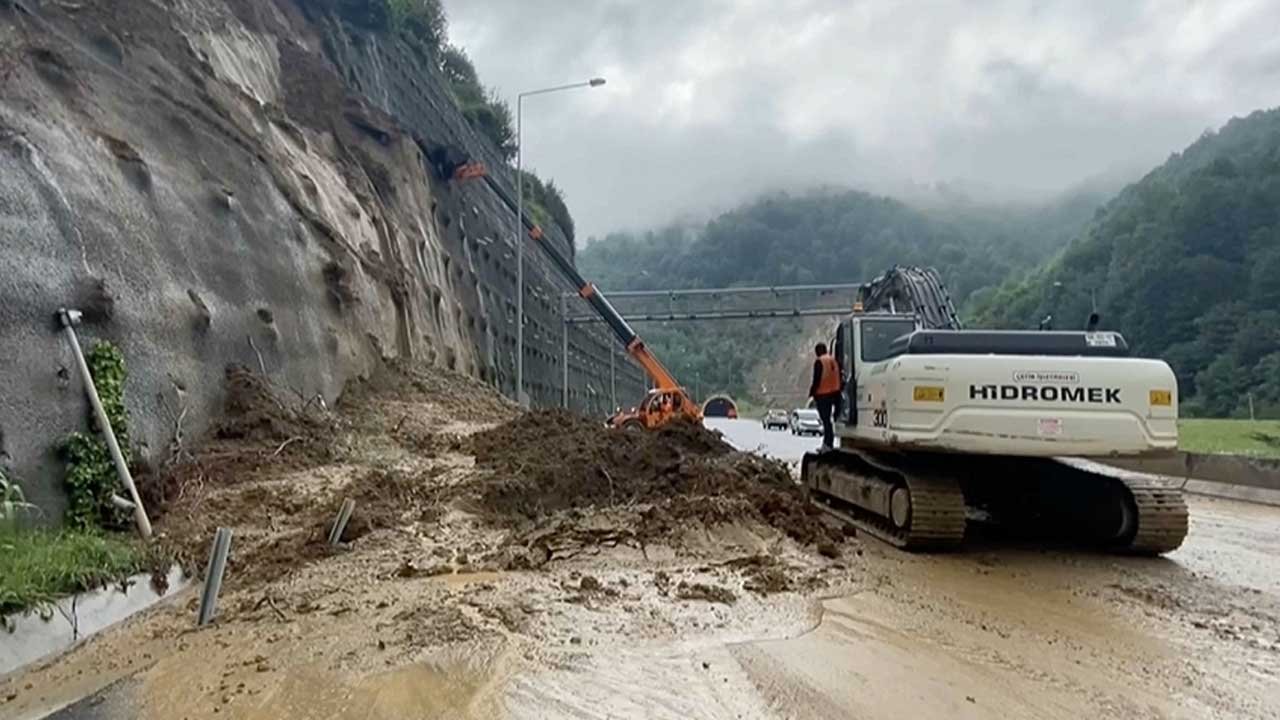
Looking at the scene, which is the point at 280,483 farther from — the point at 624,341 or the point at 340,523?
the point at 624,341

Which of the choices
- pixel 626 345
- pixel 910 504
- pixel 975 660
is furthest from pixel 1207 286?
pixel 975 660

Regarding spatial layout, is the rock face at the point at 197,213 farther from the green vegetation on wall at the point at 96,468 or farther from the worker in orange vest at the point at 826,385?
the worker in orange vest at the point at 826,385

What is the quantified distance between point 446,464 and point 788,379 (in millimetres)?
80435

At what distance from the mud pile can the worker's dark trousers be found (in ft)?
2.58

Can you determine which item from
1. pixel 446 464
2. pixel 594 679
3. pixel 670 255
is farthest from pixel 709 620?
pixel 670 255

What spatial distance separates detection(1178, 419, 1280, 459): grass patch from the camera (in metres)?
17.7

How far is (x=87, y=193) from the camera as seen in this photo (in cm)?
986

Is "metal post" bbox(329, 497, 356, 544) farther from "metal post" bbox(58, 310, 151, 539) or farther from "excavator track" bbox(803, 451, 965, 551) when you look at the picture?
"excavator track" bbox(803, 451, 965, 551)

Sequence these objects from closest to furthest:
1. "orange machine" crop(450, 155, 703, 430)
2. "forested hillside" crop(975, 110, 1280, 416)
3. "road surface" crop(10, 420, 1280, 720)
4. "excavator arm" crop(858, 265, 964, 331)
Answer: "road surface" crop(10, 420, 1280, 720) → "excavator arm" crop(858, 265, 964, 331) → "orange machine" crop(450, 155, 703, 430) → "forested hillside" crop(975, 110, 1280, 416)

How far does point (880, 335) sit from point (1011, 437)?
283 centimetres

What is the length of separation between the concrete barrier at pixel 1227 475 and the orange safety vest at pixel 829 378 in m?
5.78

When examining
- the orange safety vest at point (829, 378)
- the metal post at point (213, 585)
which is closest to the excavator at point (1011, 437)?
the orange safety vest at point (829, 378)

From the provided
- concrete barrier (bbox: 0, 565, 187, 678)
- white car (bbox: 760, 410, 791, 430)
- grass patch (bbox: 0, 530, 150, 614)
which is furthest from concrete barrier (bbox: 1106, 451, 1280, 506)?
white car (bbox: 760, 410, 791, 430)

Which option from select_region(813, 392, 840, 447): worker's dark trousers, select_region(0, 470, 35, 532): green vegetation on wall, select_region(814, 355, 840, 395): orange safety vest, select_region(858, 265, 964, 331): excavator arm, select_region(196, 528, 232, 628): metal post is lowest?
select_region(196, 528, 232, 628): metal post
